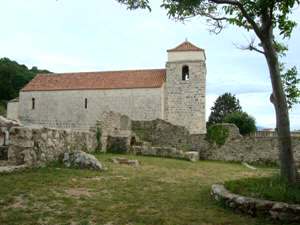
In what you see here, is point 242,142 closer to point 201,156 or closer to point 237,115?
point 201,156

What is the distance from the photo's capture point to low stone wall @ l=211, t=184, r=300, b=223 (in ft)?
19.2

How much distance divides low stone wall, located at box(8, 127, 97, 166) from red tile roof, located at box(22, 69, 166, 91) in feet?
88.0

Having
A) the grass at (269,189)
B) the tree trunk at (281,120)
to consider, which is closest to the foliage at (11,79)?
the tree trunk at (281,120)

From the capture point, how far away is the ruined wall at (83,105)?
127 ft

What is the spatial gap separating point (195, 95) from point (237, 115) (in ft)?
22.4

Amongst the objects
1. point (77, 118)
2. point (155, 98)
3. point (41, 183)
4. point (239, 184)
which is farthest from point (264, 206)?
point (77, 118)

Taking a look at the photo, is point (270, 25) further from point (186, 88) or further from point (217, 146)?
point (186, 88)

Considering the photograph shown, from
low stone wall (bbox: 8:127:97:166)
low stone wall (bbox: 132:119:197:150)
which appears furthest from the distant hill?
low stone wall (bbox: 8:127:97:166)

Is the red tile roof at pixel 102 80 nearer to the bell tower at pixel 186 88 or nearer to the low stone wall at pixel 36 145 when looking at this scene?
the bell tower at pixel 186 88

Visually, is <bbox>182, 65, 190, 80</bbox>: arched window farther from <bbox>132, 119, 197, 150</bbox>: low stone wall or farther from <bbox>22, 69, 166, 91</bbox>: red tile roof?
<bbox>132, 119, 197, 150</bbox>: low stone wall

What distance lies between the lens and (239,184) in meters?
7.88

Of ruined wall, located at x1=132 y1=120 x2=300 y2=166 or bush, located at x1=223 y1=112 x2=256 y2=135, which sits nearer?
ruined wall, located at x1=132 y1=120 x2=300 y2=166

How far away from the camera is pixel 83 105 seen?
41.0 metres

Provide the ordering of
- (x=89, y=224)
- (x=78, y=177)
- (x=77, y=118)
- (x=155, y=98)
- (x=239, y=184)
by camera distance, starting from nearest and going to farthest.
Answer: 1. (x=89, y=224)
2. (x=239, y=184)
3. (x=78, y=177)
4. (x=155, y=98)
5. (x=77, y=118)
